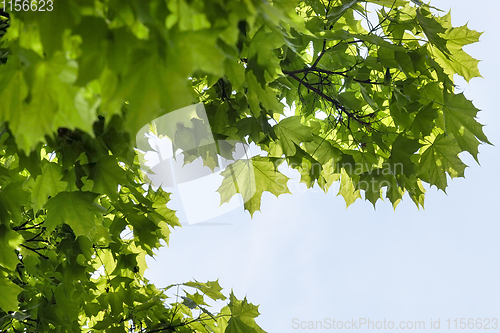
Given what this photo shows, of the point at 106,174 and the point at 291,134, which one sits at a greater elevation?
the point at 291,134

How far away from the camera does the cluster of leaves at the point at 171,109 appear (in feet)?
2.35

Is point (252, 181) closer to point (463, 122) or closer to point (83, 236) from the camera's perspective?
point (83, 236)

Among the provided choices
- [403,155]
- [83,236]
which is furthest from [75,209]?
[403,155]

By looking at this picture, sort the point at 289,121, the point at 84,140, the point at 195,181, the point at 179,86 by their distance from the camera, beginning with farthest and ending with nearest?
the point at 195,181 < the point at 289,121 < the point at 84,140 < the point at 179,86

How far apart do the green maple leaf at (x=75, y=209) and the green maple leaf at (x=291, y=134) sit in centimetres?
113

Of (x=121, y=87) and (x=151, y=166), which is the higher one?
(x=151, y=166)

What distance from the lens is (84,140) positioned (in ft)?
5.96

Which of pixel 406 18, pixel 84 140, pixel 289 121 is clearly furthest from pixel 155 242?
pixel 406 18

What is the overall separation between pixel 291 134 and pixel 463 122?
1034mm

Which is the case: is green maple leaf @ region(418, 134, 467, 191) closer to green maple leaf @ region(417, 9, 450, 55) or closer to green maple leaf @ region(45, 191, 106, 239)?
green maple leaf @ region(417, 9, 450, 55)

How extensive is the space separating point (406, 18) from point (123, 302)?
2881 millimetres

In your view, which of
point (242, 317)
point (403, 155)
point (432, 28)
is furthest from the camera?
point (242, 317)

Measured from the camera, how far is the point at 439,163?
245cm

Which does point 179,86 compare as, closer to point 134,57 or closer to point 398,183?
point 134,57
